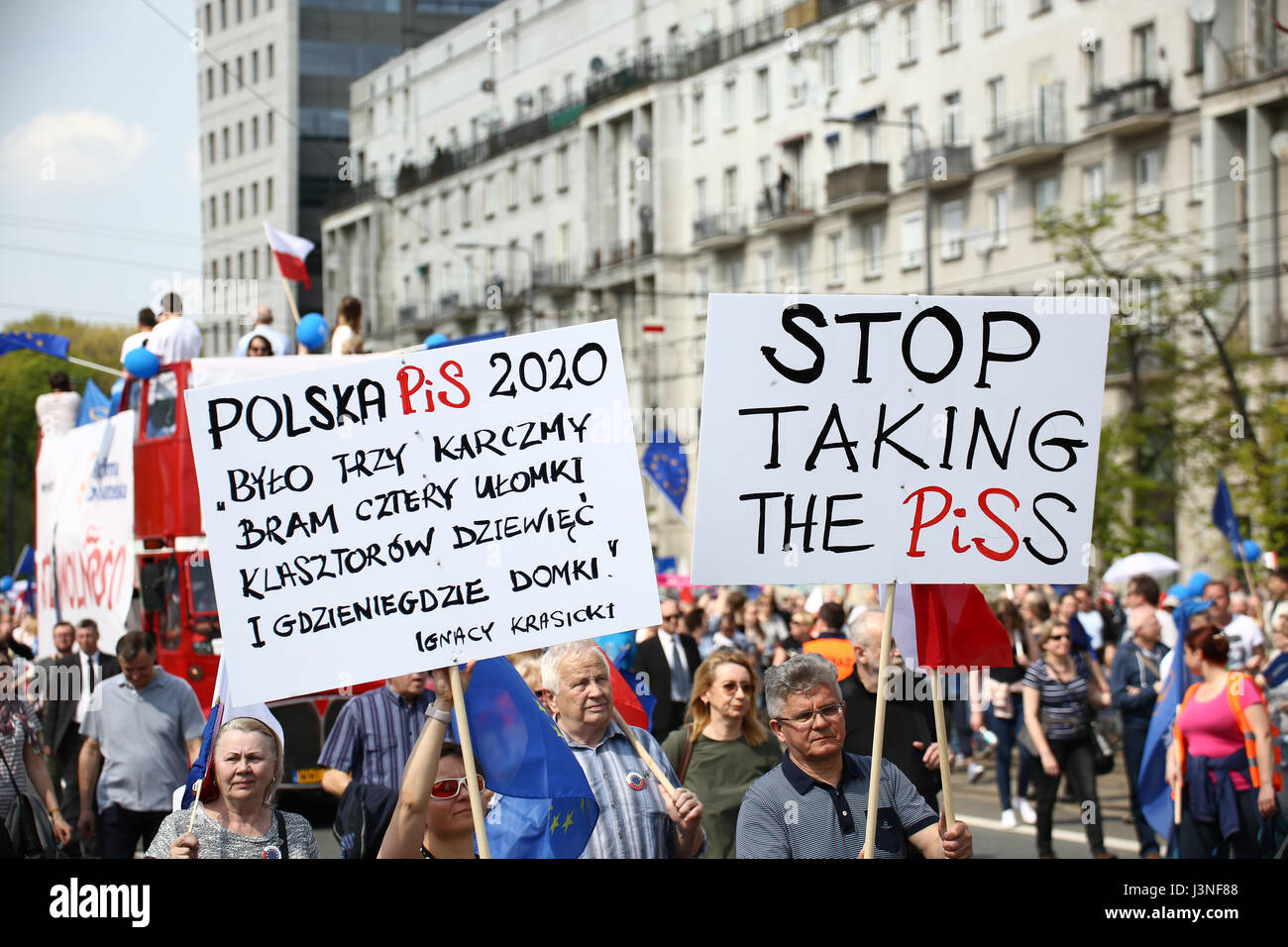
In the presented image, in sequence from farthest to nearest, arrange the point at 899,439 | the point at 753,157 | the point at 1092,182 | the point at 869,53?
the point at 753,157
the point at 869,53
the point at 1092,182
the point at 899,439

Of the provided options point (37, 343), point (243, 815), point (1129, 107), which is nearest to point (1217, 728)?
point (243, 815)

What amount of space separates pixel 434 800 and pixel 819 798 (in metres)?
1.12

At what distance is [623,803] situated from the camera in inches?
216

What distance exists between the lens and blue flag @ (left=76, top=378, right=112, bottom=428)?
674 inches

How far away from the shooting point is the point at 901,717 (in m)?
7.46

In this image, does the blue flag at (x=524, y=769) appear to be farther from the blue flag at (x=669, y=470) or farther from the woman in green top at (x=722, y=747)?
the blue flag at (x=669, y=470)

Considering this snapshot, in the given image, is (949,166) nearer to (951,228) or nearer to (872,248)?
(951,228)

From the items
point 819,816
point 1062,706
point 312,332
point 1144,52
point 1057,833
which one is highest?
point 1144,52

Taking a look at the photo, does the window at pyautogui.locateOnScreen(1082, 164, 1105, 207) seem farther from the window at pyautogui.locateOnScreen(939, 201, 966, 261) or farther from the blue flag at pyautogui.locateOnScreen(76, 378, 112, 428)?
the blue flag at pyautogui.locateOnScreen(76, 378, 112, 428)

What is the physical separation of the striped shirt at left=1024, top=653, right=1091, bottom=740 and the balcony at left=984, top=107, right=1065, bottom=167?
1345 inches

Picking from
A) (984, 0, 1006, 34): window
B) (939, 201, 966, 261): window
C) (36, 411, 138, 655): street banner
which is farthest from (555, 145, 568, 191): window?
(36, 411, 138, 655): street banner

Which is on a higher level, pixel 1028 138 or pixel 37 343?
pixel 1028 138

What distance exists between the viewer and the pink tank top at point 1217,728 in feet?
32.0
